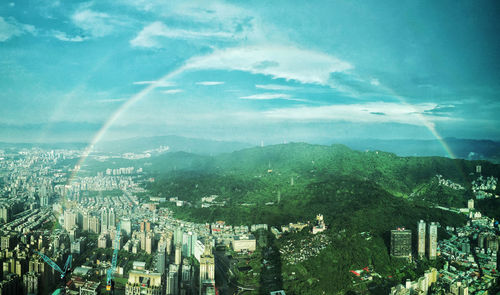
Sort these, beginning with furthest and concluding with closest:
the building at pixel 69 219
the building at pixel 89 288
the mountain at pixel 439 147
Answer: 1. the mountain at pixel 439 147
2. the building at pixel 69 219
3. the building at pixel 89 288

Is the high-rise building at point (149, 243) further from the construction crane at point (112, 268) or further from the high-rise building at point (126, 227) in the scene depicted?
the high-rise building at point (126, 227)

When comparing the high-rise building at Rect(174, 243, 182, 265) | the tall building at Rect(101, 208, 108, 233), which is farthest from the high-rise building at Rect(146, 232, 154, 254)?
the tall building at Rect(101, 208, 108, 233)

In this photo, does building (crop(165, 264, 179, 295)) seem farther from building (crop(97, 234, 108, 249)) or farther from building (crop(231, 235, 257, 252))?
building (crop(97, 234, 108, 249))

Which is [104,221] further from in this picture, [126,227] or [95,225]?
[126,227]

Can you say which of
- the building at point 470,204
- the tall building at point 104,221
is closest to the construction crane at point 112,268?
the tall building at point 104,221

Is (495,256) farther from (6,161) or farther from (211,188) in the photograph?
(6,161)

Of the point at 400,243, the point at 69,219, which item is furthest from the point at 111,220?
the point at 400,243
